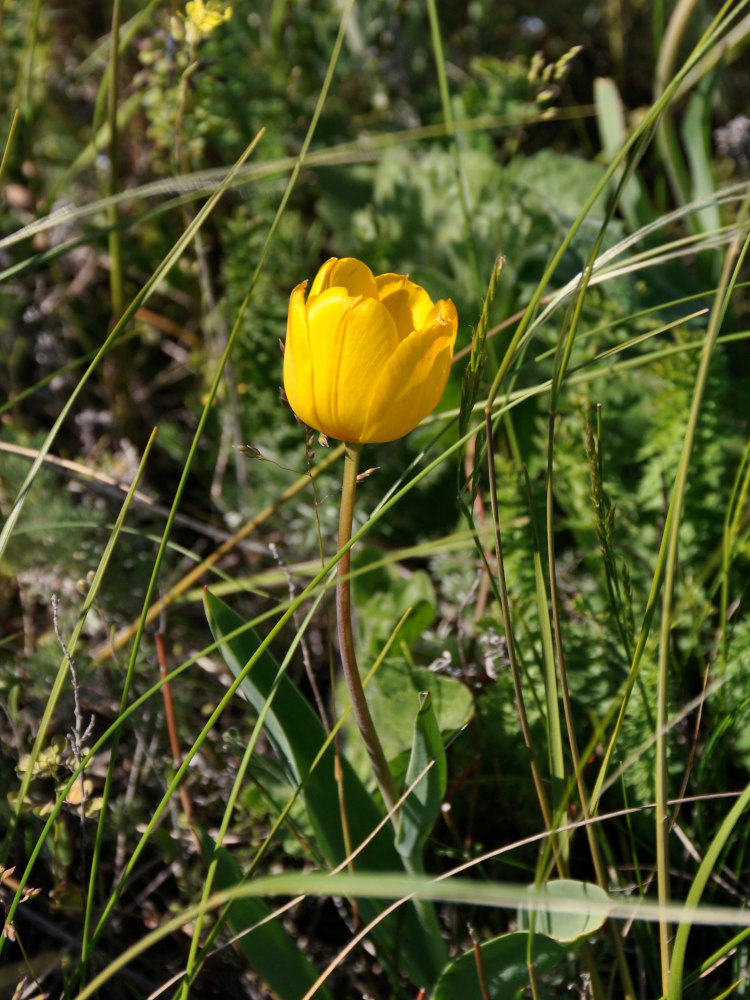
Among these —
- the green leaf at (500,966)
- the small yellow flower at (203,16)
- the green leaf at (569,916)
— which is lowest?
the green leaf at (500,966)

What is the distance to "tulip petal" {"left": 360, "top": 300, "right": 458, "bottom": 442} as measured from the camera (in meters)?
0.82

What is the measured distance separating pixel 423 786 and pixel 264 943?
0.25m

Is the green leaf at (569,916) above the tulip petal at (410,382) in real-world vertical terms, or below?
below

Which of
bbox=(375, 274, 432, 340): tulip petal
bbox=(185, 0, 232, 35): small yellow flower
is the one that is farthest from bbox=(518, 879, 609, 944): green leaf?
bbox=(185, 0, 232, 35): small yellow flower

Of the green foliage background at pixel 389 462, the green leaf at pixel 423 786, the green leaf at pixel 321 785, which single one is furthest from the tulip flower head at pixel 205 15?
the green leaf at pixel 423 786

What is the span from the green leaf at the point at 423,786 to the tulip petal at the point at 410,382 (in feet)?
1.00

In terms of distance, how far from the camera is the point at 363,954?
1230 mm

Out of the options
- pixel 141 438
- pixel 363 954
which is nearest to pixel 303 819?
pixel 363 954

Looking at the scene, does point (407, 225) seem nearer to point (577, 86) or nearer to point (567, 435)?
point (567, 435)

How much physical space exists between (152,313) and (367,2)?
949 millimetres

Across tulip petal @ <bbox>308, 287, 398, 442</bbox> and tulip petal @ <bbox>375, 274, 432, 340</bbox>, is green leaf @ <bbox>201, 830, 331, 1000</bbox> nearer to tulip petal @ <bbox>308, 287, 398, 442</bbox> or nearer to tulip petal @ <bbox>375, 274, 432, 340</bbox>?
tulip petal @ <bbox>308, 287, 398, 442</bbox>

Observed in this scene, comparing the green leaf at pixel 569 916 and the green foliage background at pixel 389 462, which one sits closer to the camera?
the green leaf at pixel 569 916

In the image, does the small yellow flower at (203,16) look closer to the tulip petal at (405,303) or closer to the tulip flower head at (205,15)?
the tulip flower head at (205,15)

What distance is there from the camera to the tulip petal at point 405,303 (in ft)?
3.21
